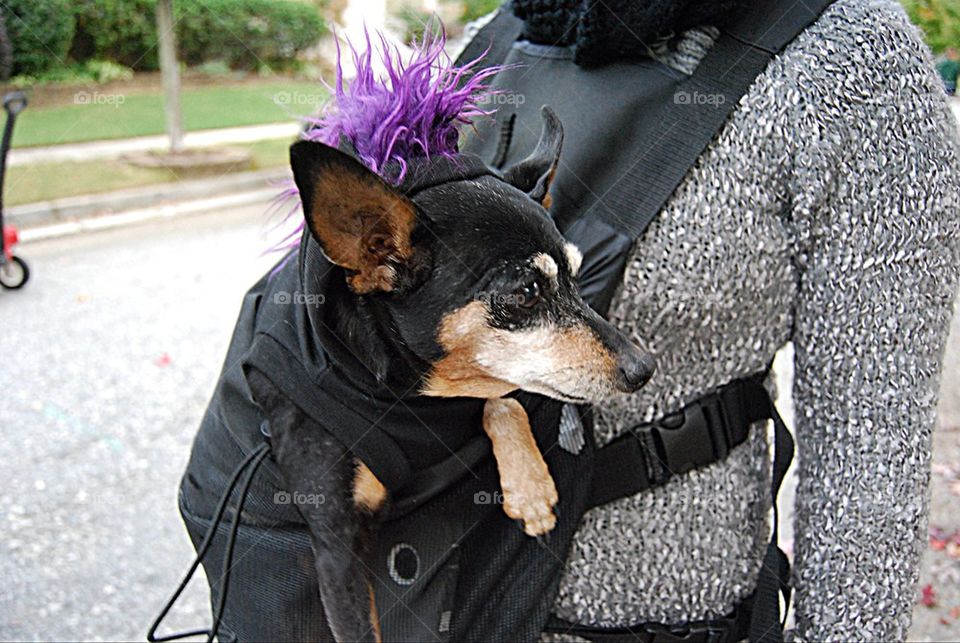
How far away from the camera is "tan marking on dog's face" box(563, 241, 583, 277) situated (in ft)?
4.63

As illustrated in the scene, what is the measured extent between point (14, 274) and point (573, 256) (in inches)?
237

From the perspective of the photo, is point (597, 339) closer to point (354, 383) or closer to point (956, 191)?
point (354, 383)

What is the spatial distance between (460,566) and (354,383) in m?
0.33

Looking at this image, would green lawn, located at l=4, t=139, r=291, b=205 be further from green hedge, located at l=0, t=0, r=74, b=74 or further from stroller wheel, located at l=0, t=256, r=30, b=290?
green hedge, located at l=0, t=0, r=74, b=74

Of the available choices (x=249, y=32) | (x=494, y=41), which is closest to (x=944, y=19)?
(x=494, y=41)

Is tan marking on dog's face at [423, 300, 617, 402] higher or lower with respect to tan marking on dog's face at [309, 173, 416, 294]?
lower

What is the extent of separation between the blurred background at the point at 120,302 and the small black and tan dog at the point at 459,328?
241mm

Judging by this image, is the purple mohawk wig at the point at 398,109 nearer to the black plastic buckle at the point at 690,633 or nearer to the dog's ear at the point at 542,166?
the dog's ear at the point at 542,166

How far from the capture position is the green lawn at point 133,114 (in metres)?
11.2

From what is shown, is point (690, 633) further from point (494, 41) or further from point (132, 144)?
point (132, 144)

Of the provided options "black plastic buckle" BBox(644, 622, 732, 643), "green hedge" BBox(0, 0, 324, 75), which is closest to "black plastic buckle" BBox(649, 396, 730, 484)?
"black plastic buckle" BBox(644, 622, 732, 643)

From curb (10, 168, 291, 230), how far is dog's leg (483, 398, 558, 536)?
6006mm

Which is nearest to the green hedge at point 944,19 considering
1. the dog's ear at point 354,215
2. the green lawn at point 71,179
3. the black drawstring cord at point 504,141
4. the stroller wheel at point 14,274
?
the green lawn at point 71,179

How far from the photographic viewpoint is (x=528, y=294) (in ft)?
4.63
